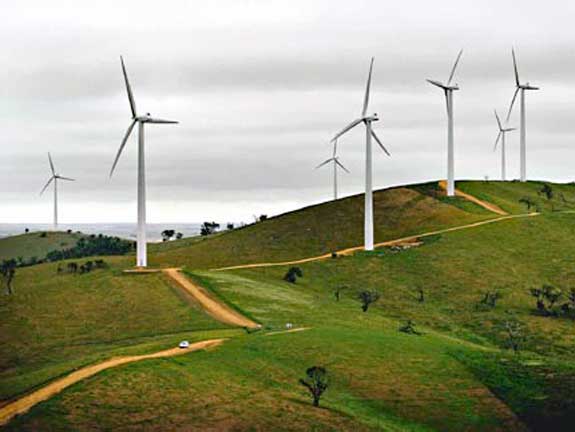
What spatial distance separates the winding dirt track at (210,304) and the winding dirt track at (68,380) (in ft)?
43.6

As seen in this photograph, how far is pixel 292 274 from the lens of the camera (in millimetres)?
115562

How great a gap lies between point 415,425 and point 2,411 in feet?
81.4

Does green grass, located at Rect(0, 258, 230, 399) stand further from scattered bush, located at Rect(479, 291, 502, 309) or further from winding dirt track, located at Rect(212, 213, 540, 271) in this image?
scattered bush, located at Rect(479, 291, 502, 309)

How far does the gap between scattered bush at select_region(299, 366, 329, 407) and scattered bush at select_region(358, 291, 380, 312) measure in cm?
3748

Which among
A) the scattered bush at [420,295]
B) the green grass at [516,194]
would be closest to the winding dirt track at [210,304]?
the scattered bush at [420,295]

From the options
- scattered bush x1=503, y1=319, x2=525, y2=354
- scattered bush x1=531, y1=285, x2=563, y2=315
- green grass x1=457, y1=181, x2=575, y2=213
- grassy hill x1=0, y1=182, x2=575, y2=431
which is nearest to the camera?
grassy hill x1=0, y1=182, x2=575, y2=431

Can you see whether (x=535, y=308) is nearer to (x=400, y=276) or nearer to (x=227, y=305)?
(x=400, y=276)

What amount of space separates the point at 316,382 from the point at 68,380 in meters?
15.8

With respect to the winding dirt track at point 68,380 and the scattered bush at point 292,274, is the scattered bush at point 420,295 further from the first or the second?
the winding dirt track at point 68,380

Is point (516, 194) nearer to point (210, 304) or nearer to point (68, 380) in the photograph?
point (210, 304)

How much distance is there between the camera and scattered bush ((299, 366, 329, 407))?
55.7 metres

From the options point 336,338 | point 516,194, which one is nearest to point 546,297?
point 336,338

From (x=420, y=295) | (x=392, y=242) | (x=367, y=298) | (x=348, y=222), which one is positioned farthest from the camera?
(x=348, y=222)

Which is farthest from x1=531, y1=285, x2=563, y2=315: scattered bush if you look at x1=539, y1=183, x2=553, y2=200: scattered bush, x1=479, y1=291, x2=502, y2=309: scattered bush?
x1=539, y1=183, x2=553, y2=200: scattered bush
